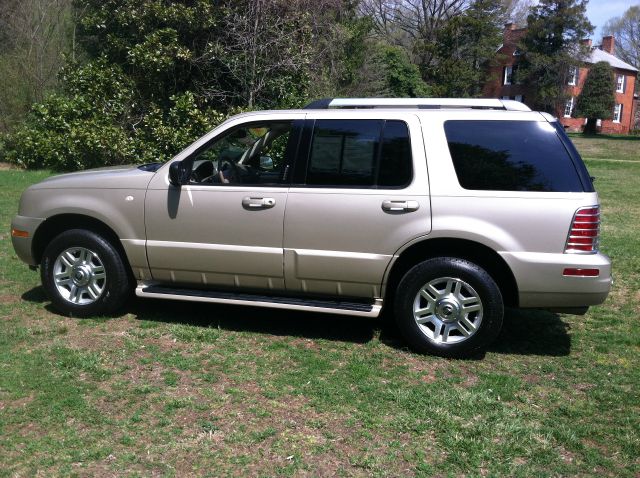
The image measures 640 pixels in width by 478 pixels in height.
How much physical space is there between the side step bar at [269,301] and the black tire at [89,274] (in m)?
0.23

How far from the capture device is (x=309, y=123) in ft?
17.3

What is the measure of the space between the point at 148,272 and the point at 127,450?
2.18 metres

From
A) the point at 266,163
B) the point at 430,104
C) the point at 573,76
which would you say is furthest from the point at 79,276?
the point at 573,76

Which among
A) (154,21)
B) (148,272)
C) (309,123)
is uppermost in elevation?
(154,21)

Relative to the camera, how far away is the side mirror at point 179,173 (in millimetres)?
5246

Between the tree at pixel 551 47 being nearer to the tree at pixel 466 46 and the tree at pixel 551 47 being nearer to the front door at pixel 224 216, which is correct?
the tree at pixel 466 46

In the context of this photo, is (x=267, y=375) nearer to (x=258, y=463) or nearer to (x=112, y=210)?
(x=258, y=463)

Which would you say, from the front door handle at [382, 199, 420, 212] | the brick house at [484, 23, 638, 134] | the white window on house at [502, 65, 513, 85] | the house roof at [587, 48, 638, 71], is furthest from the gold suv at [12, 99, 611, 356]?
the house roof at [587, 48, 638, 71]

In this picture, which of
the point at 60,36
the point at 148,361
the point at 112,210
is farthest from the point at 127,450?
the point at 60,36

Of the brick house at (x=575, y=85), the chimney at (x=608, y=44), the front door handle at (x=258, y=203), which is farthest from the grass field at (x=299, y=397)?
the chimney at (x=608, y=44)

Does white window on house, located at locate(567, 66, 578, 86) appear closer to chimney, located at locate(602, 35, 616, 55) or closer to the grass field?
chimney, located at locate(602, 35, 616, 55)

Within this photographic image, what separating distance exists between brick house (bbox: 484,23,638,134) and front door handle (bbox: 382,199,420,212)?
47.7 m

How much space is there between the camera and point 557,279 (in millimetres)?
4688

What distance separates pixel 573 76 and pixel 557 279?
52923 millimetres
